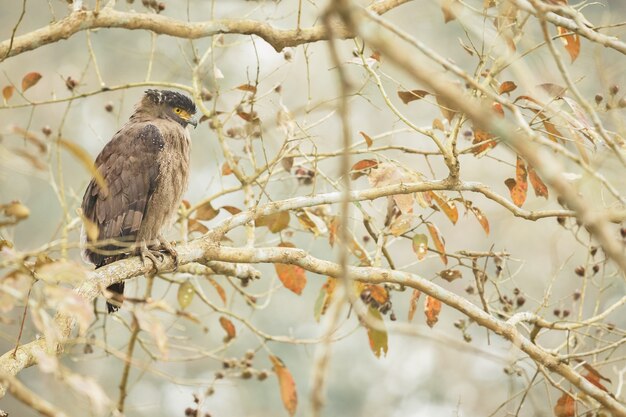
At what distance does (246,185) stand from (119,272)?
102 cm

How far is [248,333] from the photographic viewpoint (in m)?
10.5

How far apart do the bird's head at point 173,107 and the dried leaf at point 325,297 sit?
1412 millimetres

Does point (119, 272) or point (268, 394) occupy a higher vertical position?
point (268, 394)

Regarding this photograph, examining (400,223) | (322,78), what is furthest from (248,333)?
(400,223)

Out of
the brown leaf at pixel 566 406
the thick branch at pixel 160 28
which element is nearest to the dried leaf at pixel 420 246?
the brown leaf at pixel 566 406

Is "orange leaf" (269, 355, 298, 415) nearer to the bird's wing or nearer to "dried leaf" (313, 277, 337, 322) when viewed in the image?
"dried leaf" (313, 277, 337, 322)

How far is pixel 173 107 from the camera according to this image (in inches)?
196

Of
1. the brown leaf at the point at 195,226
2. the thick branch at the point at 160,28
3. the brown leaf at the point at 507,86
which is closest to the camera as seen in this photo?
the brown leaf at the point at 507,86

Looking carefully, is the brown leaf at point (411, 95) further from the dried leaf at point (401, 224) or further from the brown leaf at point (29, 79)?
the brown leaf at point (29, 79)

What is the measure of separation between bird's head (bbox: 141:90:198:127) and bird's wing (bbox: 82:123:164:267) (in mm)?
402

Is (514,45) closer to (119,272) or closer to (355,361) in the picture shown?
(119,272)

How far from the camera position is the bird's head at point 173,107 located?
16.2 ft

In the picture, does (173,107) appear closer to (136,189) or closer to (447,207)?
(136,189)

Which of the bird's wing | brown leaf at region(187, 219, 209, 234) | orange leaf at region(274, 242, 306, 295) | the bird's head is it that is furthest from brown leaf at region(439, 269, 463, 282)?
the bird's head
